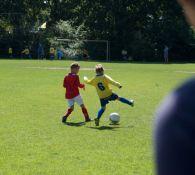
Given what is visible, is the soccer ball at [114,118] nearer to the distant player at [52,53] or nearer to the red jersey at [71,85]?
the red jersey at [71,85]

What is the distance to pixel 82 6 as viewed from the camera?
58.3 m

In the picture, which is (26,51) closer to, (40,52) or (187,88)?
(40,52)

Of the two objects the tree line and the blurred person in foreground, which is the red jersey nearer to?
the blurred person in foreground

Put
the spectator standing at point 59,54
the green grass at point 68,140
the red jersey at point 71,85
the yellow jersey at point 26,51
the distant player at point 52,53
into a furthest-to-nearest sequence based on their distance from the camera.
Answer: the yellow jersey at point 26,51, the spectator standing at point 59,54, the distant player at point 52,53, the red jersey at point 71,85, the green grass at point 68,140

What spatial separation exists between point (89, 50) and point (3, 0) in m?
13.5

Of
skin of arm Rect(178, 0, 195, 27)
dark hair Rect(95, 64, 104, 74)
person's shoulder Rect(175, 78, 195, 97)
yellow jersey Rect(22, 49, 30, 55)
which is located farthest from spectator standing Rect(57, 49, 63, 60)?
person's shoulder Rect(175, 78, 195, 97)

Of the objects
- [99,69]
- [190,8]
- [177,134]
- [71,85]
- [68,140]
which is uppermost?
[190,8]

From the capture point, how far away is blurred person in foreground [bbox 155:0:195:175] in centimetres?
136

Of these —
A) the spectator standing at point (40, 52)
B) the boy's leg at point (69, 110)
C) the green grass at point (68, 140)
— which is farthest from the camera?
the spectator standing at point (40, 52)


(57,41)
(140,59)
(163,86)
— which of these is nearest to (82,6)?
(57,41)

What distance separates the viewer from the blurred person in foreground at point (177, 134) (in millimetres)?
1359

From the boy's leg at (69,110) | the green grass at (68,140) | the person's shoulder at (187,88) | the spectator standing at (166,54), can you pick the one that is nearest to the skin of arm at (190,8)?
the person's shoulder at (187,88)

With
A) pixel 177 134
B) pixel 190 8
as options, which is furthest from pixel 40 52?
pixel 177 134

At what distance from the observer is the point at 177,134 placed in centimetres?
136
